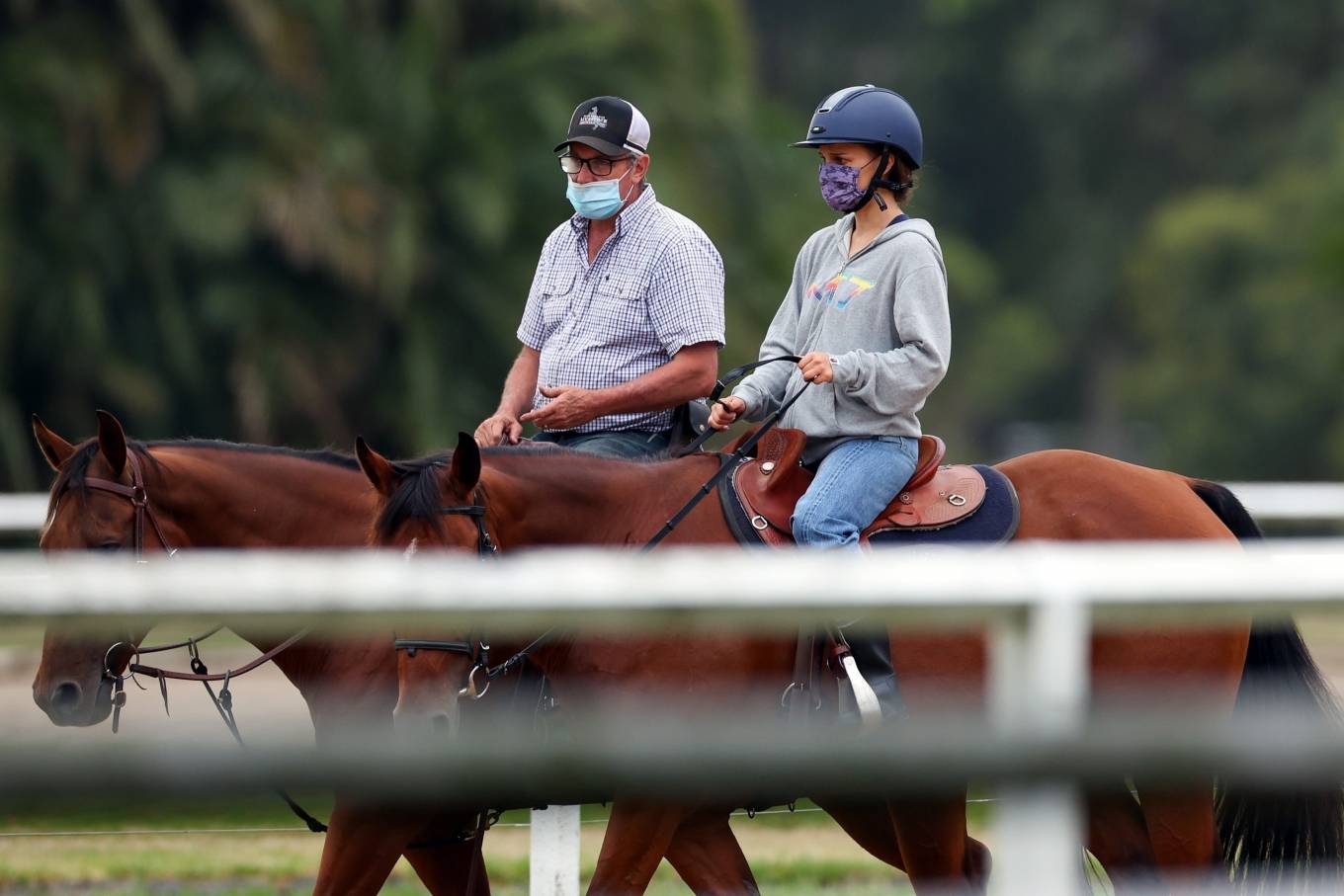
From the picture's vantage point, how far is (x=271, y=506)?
517cm

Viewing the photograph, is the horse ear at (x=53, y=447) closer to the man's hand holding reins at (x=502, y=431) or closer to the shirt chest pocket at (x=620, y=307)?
the man's hand holding reins at (x=502, y=431)

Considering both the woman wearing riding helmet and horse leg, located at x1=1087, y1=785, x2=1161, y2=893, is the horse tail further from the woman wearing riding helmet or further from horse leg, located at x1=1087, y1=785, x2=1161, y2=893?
the woman wearing riding helmet

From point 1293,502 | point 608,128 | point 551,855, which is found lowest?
point 551,855

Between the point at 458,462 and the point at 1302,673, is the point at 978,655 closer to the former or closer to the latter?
the point at 1302,673

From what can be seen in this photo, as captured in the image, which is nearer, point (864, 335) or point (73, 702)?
point (73, 702)

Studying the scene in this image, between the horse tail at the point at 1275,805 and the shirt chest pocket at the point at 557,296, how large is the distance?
5.94 ft

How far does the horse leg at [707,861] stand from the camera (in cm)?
523

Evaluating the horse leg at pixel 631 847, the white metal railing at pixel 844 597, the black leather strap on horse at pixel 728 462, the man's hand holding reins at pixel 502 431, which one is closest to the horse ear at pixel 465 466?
the black leather strap on horse at pixel 728 462

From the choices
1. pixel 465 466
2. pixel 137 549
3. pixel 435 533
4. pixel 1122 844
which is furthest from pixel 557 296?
pixel 1122 844

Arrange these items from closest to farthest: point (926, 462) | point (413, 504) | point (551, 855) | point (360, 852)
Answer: point (413, 504) < point (360, 852) < point (926, 462) < point (551, 855)

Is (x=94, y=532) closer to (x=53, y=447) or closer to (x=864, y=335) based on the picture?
(x=53, y=447)

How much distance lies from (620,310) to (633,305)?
0.14ft

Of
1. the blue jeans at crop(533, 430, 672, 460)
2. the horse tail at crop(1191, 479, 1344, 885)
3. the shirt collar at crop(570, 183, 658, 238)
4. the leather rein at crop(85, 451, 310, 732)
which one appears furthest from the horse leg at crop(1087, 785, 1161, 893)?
the leather rein at crop(85, 451, 310, 732)

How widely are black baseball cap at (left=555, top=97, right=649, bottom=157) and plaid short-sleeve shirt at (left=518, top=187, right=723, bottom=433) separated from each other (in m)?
0.18
